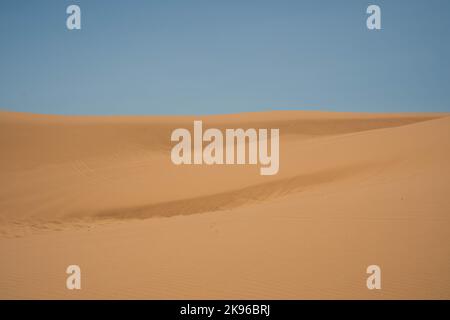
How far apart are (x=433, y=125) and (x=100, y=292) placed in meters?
19.1

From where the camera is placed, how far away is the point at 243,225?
427 inches

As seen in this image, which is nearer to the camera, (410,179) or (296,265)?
(296,265)

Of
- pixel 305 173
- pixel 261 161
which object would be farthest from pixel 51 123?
pixel 305 173

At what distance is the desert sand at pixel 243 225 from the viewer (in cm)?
728

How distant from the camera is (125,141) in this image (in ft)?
110

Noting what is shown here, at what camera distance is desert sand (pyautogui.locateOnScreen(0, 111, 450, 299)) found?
728 cm

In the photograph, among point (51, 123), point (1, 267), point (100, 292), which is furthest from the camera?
point (51, 123)

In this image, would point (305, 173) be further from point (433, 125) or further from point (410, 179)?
point (433, 125)

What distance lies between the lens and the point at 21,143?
95.9ft

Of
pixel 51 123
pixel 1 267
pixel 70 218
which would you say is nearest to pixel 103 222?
pixel 70 218

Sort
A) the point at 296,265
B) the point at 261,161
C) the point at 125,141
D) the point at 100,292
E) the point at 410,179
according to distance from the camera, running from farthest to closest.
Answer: the point at 125,141, the point at 261,161, the point at 410,179, the point at 296,265, the point at 100,292

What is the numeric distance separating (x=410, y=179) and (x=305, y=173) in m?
4.35
